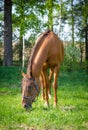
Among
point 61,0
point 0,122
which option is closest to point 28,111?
point 0,122

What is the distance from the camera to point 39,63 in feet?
21.5

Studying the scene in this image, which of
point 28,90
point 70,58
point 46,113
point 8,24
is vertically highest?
point 8,24

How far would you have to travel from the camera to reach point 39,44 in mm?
7000

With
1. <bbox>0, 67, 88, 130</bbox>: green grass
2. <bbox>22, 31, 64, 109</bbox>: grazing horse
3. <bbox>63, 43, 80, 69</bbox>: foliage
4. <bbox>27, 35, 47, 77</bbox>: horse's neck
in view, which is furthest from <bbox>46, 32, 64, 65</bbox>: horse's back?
<bbox>63, 43, 80, 69</bbox>: foliage

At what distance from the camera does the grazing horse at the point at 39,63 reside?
612 cm

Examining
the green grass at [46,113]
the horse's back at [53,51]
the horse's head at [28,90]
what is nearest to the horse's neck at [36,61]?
the horse's head at [28,90]

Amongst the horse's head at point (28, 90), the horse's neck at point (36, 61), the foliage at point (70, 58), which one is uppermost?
the horse's neck at point (36, 61)

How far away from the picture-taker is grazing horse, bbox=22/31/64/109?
6.12 m

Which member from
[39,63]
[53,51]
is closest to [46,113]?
[39,63]

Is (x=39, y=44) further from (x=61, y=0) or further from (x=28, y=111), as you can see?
(x=61, y=0)

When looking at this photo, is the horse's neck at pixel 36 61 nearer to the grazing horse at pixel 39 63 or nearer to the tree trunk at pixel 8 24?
the grazing horse at pixel 39 63

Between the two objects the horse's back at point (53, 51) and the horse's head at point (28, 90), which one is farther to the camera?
the horse's back at point (53, 51)

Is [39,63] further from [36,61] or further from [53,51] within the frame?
[53,51]

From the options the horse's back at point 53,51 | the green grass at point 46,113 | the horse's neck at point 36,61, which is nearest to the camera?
the green grass at point 46,113
